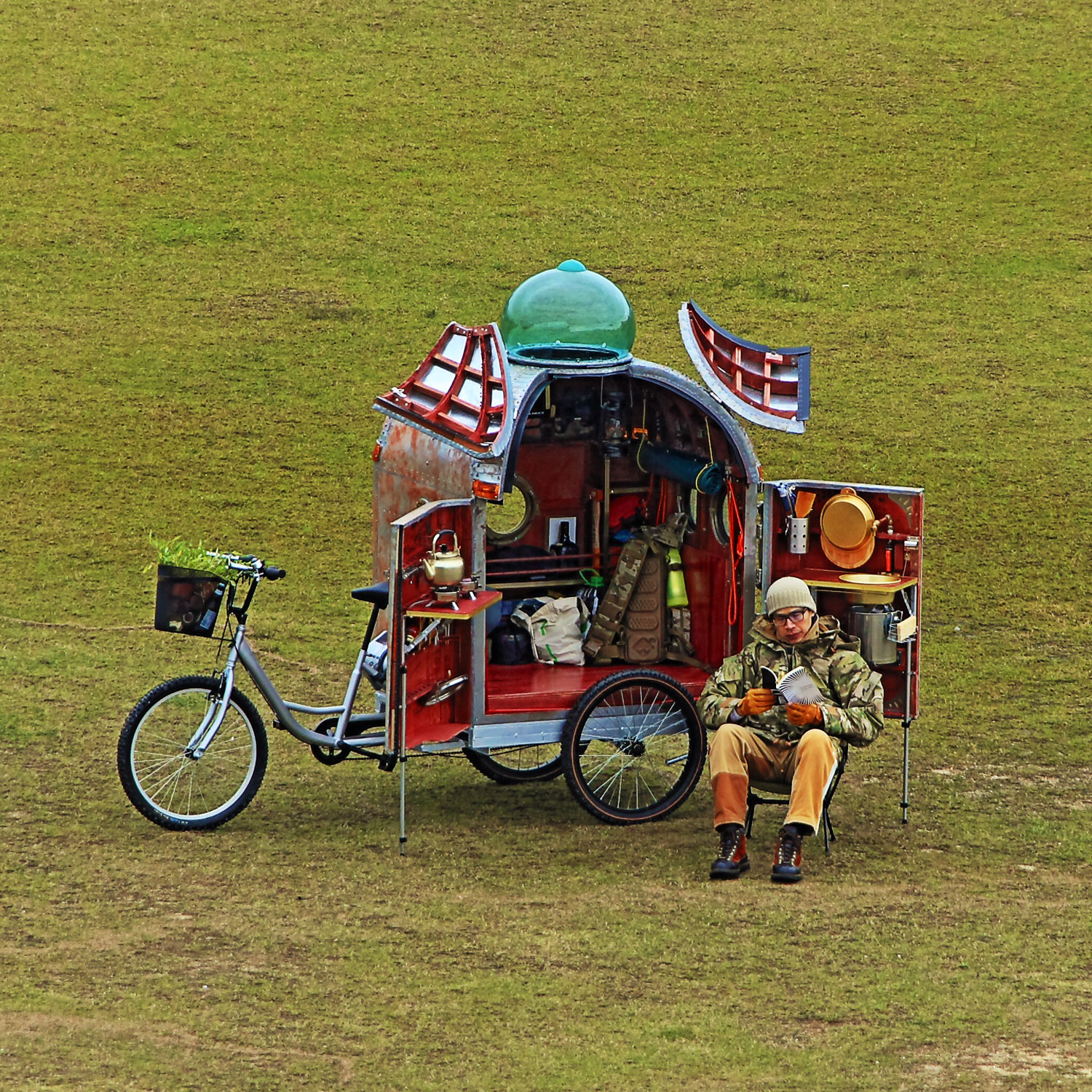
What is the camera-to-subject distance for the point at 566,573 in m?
10.8

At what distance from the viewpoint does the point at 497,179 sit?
24.3 m

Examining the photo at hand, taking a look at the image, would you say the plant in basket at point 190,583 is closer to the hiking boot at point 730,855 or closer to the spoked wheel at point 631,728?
the spoked wheel at point 631,728

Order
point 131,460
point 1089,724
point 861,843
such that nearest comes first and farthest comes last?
point 861,843, point 1089,724, point 131,460

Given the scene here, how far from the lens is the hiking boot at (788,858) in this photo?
8.48 metres

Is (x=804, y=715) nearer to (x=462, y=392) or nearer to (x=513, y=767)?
(x=513, y=767)

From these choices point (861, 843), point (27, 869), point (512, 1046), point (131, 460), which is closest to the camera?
point (512, 1046)

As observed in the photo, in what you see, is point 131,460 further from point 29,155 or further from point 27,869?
point 27,869

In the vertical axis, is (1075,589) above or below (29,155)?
below

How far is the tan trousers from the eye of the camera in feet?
27.8

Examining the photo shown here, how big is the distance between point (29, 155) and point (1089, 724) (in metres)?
17.5

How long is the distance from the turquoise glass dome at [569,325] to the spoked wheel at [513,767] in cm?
222

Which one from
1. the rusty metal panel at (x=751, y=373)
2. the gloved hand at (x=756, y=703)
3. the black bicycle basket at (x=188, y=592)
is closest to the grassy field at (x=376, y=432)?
the gloved hand at (x=756, y=703)

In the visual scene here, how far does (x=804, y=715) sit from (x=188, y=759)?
308 cm

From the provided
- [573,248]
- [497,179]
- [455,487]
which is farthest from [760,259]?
[455,487]
